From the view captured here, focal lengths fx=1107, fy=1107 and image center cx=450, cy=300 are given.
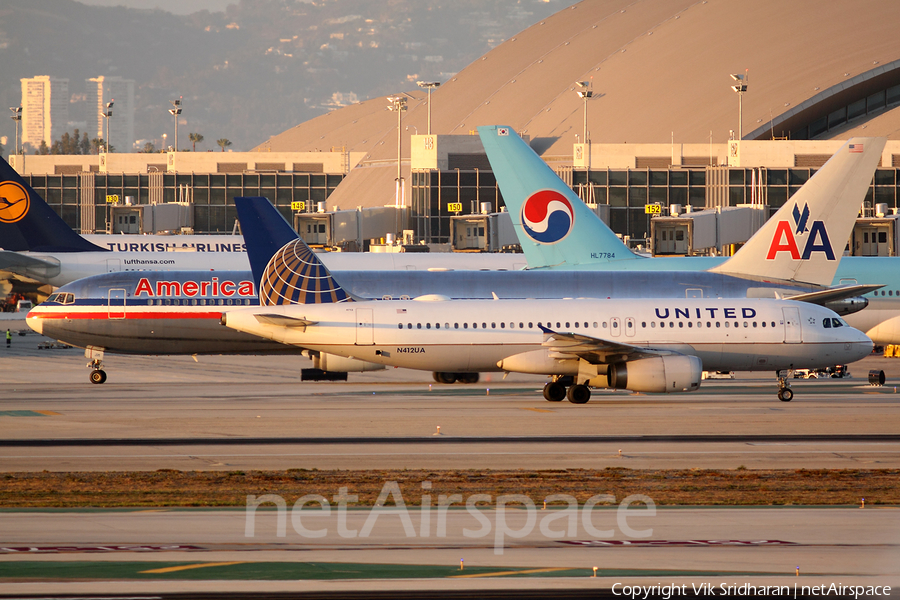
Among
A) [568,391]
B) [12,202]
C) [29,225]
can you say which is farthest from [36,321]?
[568,391]

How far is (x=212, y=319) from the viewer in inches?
1767

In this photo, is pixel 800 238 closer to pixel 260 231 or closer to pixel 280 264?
pixel 280 264

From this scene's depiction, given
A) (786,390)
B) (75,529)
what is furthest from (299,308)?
(75,529)

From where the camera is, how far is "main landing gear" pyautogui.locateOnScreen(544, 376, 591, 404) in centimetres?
3822

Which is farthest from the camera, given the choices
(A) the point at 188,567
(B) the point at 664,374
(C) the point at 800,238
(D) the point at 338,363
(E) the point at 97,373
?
(C) the point at 800,238

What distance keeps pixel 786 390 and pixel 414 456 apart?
56.8 feet

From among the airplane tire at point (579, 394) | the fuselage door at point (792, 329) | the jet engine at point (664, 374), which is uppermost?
the fuselage door at point (792, 329)

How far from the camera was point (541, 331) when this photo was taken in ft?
129

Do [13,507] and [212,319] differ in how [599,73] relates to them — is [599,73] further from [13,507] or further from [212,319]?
[13,507]

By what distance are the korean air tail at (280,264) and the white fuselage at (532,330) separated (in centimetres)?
75

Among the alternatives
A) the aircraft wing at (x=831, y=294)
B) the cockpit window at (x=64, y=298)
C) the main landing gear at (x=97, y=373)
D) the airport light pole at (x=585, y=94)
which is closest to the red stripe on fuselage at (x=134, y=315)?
the cockpit window at (x=64, y=298)

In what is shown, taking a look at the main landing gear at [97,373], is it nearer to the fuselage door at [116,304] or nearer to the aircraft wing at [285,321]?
the fuselage door at [116,304]

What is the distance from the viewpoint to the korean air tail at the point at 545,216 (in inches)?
2005

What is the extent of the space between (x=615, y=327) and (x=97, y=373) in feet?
69.9
